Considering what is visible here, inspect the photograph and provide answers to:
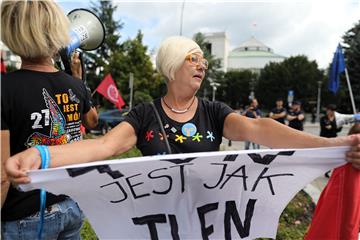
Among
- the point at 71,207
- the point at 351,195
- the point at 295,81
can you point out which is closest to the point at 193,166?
the point at 71,207

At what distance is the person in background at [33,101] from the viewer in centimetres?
150

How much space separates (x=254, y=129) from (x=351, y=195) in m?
0.63

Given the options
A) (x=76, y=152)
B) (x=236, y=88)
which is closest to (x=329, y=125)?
(x=76, y=152)

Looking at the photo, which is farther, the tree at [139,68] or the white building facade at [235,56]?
the white building facade at [235,56]

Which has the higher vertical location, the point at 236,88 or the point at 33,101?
the point at 236,88

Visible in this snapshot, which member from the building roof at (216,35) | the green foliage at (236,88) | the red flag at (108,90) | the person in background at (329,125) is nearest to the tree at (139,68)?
the red flag at (108,90)

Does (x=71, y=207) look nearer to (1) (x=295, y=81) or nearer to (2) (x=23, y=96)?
(2) (x=23, y=96)

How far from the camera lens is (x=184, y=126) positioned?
192 centimetres

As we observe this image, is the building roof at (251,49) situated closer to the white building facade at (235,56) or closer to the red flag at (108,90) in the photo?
the white building facade at (235,56)

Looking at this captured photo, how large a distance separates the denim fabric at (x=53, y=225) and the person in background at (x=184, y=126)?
0.90 feet

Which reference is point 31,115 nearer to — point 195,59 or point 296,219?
point 195,59

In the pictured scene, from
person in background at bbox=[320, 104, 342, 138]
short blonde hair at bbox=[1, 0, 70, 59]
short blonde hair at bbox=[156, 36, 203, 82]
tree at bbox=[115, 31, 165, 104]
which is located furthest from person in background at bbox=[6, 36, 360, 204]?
tree at bbox=[115, 31, 165, 104]

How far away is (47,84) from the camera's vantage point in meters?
1.61

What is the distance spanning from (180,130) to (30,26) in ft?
2.91
